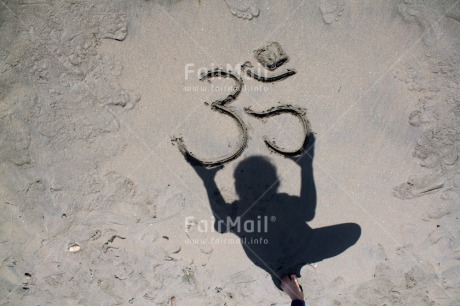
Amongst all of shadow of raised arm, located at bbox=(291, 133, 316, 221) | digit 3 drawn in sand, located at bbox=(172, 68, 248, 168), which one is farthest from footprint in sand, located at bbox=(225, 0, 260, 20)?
shadow of raised arm, located at bbox=(291, 133, 316, 221)

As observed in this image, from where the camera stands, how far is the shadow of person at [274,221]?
3.71 m

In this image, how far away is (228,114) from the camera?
368cm

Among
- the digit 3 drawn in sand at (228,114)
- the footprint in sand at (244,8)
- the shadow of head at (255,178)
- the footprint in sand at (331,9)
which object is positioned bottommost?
the shadow of head at (255,178)

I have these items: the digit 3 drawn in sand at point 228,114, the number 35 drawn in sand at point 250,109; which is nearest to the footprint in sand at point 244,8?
the number 35 drawn in sand at point 250,109

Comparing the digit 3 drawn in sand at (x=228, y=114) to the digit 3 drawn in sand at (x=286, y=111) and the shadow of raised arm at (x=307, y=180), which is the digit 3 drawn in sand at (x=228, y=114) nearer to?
the digit 3 drawn in sand at (x=286, y=111)

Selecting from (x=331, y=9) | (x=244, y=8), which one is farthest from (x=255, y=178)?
(x=331, y=9)

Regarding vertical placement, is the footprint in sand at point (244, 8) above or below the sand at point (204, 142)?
above

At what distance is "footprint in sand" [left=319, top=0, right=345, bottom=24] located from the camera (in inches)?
140

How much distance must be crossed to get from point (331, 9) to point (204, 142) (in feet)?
6.14

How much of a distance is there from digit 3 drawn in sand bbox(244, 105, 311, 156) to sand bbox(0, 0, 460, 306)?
5 cm

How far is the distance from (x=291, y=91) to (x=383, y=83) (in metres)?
0.94

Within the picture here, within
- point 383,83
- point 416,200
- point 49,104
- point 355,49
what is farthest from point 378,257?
point 49,104

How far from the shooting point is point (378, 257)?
3785 mm

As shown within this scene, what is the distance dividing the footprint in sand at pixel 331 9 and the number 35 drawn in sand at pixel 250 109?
1.82 ft
